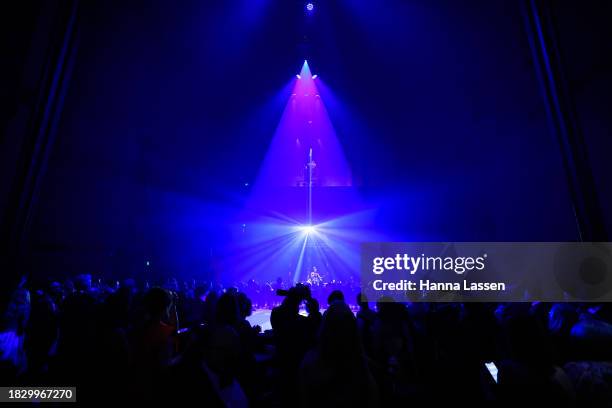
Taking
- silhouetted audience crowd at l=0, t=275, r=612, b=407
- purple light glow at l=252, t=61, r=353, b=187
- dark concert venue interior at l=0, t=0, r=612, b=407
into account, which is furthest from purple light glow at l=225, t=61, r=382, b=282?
silhouetted audience crowd at l=0, t=275, r=612, b=407

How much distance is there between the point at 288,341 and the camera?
12.5 ft

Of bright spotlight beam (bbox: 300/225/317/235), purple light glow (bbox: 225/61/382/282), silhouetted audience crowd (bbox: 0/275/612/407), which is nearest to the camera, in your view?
silhouetted audience crowd (bbox: 0/275/612/407)

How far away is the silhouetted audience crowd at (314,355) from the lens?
2.16m

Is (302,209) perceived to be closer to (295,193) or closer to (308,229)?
(295,193)

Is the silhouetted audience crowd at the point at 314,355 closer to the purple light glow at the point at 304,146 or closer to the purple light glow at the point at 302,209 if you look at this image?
the purple light glow at the point at 302,209

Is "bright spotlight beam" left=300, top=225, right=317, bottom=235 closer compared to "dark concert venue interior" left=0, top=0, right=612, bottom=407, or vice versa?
"dark concert venue interior" left=0, top=0, right=612, bottom=407

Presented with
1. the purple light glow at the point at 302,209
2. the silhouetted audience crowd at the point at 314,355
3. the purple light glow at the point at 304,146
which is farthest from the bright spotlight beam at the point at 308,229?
the silhouetted audience crowd at the point at 314,355

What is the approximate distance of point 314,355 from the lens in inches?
86.0

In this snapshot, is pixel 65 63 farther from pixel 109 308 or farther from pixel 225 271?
pixel 225 271

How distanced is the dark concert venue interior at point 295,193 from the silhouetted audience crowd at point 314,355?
2cm

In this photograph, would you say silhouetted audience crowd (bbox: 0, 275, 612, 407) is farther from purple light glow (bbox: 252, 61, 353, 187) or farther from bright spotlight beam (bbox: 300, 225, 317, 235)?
purple light glow (bbox: 252, 61, 353, 187)

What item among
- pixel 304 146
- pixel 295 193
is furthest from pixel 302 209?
pixel 304 146

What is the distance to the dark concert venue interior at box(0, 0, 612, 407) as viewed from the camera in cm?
290

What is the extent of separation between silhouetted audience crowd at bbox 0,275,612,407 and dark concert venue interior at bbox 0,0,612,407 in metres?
0.02
